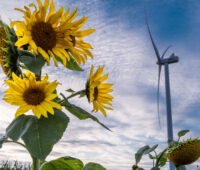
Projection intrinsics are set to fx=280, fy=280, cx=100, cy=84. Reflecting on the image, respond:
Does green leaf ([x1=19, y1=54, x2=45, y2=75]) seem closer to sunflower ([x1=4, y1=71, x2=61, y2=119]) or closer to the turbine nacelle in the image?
sunflower ([x1=4, y1=71, x2=61, y2=119])

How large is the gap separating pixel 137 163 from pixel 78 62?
0.60 meters

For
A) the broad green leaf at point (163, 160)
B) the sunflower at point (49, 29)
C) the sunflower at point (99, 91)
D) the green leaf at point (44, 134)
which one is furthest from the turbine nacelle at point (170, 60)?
the green leaf at point (44, 134)

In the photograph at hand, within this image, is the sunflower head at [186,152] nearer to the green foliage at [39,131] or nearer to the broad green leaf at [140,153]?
the broad green leaf at [140,153]

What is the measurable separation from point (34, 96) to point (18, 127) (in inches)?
6.2

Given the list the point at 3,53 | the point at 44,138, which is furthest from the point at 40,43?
the point at 44,138

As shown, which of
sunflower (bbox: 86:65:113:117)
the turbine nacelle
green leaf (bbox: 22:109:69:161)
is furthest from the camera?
the turbine nacelle

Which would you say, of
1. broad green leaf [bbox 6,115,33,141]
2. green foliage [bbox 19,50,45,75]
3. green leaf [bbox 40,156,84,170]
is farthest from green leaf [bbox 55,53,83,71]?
green leaf [bbox 40,156,84,170]

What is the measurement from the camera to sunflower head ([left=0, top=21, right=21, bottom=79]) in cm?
114

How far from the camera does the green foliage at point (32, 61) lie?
1.08 metres

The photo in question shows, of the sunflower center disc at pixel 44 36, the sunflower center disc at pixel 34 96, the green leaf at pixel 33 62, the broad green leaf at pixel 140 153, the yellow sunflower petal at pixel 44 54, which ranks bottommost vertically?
the broad green leaf at pixel 140 153

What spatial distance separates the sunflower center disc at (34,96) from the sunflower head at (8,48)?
12 cm

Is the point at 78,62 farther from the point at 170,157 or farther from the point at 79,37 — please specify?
the point at 170,157

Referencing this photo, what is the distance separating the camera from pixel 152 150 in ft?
4.74

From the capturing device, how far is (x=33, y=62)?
112 centimetres
